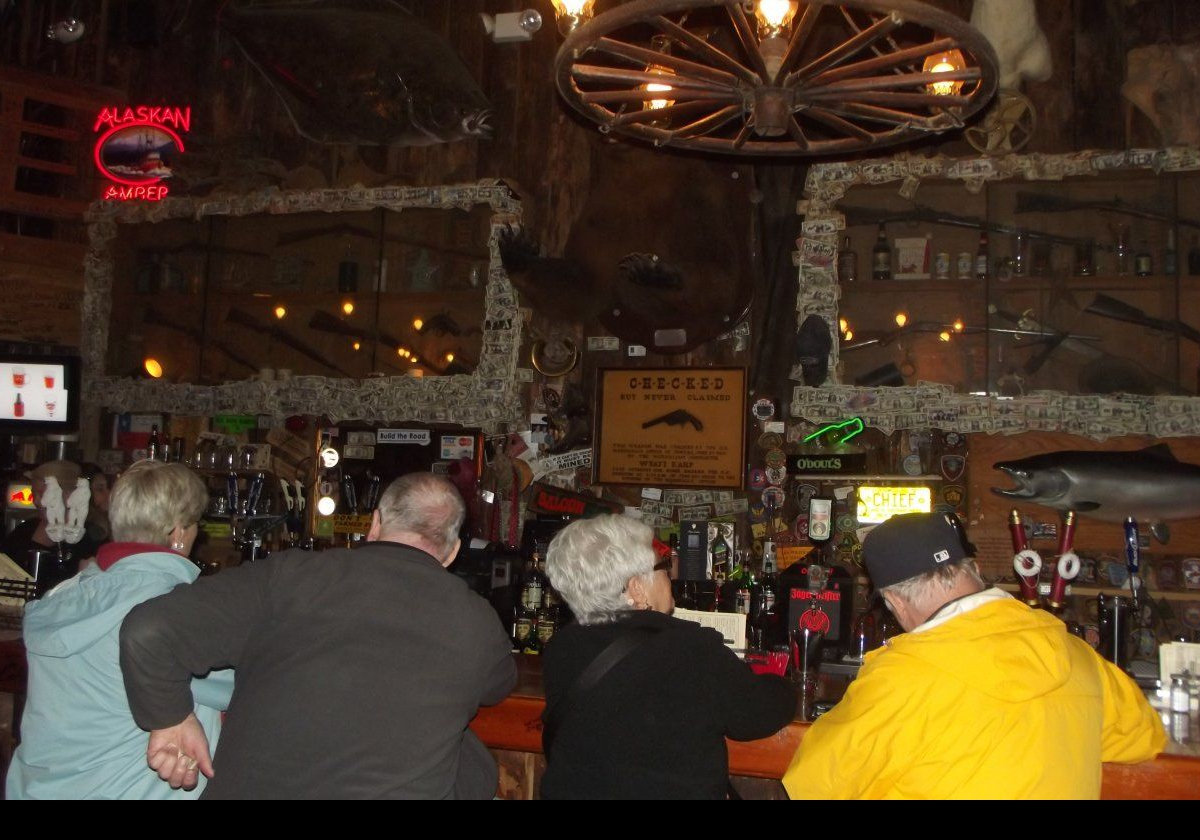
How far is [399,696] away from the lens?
2.00 meters

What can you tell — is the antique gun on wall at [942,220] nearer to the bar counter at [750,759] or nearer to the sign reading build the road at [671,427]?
the sign reading build the road at [671,427]

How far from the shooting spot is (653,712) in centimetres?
211

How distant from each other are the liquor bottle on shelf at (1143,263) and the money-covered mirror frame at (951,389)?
1.26 feet

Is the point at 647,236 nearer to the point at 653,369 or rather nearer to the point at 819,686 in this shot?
the point at 653,369

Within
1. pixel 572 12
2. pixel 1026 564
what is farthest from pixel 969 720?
pixel 572 12

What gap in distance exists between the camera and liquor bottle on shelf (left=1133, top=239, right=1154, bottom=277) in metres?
4.62

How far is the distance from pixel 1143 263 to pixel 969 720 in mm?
3610

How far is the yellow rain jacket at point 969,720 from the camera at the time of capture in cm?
181

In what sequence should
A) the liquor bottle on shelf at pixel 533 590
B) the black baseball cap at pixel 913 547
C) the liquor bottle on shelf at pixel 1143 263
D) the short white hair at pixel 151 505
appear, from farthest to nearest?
the liquor bottle on shelf at pixel 1143 263, the liquor bottle on shelf at pixel 533 590, the short white hair at pixel 151 505, the black baseball cap at pixel 913 547

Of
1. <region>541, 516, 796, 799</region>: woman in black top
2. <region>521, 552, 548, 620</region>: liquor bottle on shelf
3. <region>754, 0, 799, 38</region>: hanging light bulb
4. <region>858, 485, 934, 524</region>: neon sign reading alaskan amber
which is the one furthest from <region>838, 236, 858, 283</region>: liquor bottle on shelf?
<region>541, 516, 796, 799</region>: woman in black top

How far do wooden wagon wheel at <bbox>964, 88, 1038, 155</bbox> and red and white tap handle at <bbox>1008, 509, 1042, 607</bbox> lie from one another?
6.73 ft

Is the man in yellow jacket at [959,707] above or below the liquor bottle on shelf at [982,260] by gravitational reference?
below

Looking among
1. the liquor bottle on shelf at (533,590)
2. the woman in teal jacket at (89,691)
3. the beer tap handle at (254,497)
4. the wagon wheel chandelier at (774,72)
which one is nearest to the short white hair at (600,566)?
the woman in teal jacket at (89,691)
